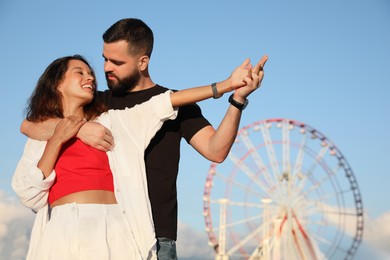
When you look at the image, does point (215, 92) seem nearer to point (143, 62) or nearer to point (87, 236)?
point (143, 62)

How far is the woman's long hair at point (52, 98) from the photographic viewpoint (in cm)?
327

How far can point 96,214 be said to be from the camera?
294cm

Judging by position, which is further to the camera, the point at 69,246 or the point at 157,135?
the point at 157,135

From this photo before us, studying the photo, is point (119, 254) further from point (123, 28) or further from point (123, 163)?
point (123, 28)

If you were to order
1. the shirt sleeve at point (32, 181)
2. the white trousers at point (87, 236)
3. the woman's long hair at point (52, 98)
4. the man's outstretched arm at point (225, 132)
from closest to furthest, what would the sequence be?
1. the white trousers at point (87, 236)
2. the shirt sleeve at point (32, 181)
3. the man's outstretched arm at point (225, 132)
4. the woman's long hair at point (52, 98)

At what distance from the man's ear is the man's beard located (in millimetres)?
40

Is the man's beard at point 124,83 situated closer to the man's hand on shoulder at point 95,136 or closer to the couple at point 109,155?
the couple at point 109,155

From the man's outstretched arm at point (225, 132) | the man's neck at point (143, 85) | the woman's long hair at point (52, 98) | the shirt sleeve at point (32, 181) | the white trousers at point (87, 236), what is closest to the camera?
the white trousers at point (87, 236)

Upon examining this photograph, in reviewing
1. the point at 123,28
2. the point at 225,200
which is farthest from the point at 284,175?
the point at 123,28

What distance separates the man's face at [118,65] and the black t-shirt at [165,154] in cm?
11

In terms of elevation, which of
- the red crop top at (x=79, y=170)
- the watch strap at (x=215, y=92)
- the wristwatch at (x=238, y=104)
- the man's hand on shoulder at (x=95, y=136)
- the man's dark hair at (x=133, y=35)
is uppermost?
the man's dark hair at (x=133, y=35)

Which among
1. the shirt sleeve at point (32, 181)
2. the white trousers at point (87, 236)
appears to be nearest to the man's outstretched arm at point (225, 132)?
the white trousers at point (87, 236)

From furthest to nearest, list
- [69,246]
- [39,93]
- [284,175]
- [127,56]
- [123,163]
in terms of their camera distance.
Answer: [284,175] < [127,56] < [39,93] < [123,163] < [69,246]

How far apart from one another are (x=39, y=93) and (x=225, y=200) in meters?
22.1
